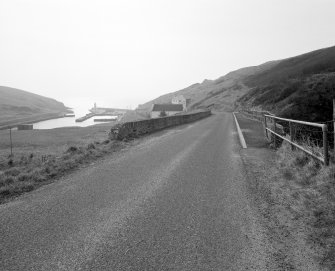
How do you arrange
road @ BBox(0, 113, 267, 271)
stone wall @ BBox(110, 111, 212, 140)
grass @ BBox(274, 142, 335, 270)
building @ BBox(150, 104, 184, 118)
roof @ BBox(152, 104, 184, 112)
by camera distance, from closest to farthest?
road @ BBox(0, 113, 267, 271), grass @ BBox(274, 142, 335, 270), stone wall @ BBox(110, 111, 212, 140), building @ BBox(150, 104, 184, 118), roof @ BBox(152, 104, 184, 112)

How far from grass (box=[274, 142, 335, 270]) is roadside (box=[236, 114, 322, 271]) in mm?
91

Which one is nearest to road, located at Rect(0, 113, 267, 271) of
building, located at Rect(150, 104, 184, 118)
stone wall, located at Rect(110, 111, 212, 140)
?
stone wall, located at Rect(110, 111, 212, 140)

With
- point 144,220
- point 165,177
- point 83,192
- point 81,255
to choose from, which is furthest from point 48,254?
point 165,177

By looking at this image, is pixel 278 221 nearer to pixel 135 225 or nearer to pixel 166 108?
pixel 135 225

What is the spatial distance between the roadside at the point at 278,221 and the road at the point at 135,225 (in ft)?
0.61

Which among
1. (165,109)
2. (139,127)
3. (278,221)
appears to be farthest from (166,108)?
(278,221)

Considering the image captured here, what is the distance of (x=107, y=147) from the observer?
12.6m

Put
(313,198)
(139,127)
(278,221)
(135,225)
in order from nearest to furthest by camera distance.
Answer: (135,225) → (278,221) → (313,198) → (139,127)

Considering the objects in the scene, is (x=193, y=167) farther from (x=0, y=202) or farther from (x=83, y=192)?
(x=0, y=202)

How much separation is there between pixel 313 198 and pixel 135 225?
333 cm

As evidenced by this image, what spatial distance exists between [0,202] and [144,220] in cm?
306

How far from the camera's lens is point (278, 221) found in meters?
4.55

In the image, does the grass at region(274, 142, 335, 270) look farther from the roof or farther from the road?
the roof

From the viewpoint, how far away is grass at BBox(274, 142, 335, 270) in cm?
375
